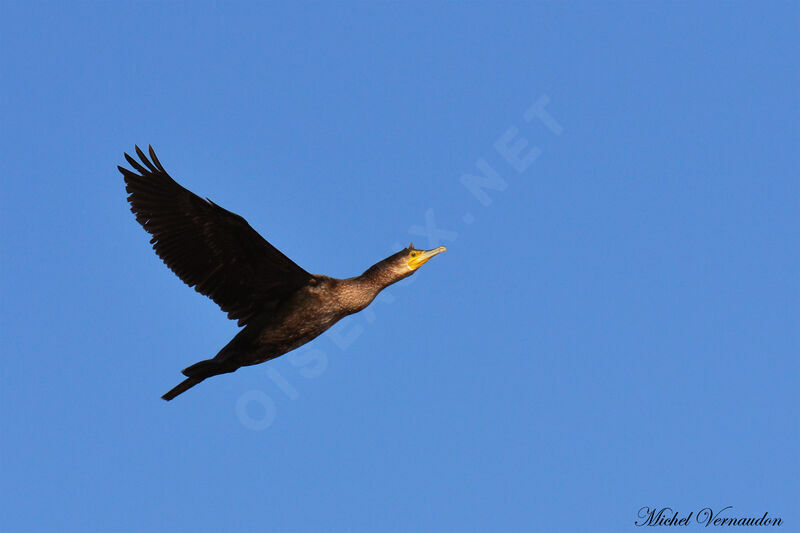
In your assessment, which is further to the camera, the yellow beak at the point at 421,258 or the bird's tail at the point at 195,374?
the yellow beak at the point at 421,258

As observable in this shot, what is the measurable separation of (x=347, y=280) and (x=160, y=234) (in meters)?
2.55

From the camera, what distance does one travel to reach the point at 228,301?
43.5 feet

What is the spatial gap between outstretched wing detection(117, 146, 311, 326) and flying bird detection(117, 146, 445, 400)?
0.01m

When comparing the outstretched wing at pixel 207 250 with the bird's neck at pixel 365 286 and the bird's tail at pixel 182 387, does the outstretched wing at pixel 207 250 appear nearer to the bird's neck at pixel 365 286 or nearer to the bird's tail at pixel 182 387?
the bird's neck at pixel 365 286

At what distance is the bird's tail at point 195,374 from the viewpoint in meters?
12.6

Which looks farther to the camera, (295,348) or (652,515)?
(652,515)

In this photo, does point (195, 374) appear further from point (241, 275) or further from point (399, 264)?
point (399, 264)

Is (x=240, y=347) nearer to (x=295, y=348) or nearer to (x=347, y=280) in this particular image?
(x=295, y=348)

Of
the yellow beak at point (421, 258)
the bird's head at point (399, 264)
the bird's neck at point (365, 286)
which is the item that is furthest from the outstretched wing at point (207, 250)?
the yellow beak at point (421, 258)

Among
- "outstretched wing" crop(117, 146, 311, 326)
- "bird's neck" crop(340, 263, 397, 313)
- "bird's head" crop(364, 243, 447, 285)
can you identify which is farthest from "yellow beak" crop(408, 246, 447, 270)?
"outstretched wing" crop(117, 146, 311, 326)

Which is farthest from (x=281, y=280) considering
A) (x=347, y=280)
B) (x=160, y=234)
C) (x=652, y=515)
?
(x=652, y=515)

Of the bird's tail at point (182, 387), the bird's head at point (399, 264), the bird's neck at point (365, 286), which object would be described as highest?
the bird's head at point (399, 264)

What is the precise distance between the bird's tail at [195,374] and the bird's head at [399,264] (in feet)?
7.54

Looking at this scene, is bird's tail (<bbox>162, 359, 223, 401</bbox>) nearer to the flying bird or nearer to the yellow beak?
the flying bird
